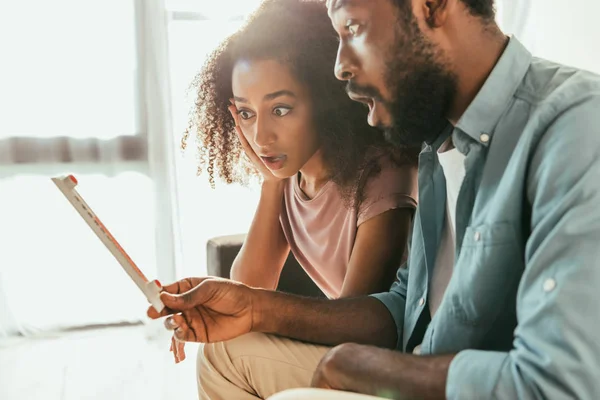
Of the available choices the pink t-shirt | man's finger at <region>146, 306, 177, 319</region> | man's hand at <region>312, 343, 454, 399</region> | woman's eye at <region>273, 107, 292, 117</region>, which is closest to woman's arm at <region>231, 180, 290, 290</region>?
the pink t-shirt

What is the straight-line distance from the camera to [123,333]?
2678 millimetres

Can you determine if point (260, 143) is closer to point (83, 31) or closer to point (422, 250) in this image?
point (422, 250)

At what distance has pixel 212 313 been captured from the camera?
3.85 feet

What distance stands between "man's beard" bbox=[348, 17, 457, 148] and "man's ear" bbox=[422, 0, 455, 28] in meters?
0.02

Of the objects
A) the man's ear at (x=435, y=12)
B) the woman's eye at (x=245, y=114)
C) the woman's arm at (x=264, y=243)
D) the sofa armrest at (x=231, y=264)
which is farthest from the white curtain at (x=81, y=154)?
the man's ear at (x=435, y=12)

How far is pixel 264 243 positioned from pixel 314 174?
257mm

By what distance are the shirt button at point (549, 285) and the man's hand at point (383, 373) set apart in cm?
15

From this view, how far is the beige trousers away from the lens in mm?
1156

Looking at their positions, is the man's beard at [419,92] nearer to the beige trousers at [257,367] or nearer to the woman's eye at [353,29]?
the woman's eye at [353,29]

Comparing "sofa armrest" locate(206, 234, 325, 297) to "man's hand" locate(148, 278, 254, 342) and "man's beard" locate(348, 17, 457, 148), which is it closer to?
"man's hand" locate(148, 278, 254, 342)

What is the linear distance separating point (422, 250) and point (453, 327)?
0.24m

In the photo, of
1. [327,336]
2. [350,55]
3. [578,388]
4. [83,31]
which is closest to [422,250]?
[327,336]

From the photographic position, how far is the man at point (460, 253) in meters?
0.69

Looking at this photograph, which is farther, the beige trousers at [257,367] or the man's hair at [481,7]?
the beige trousers at [257,367]
